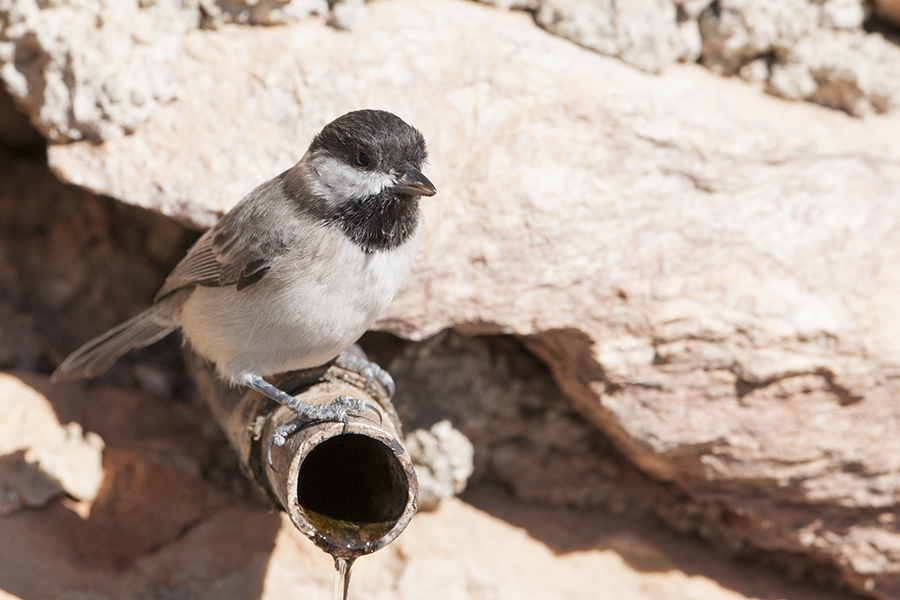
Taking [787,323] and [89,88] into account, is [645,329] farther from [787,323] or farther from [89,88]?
[89,88]

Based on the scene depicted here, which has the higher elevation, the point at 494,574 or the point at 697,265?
the point at 697,265

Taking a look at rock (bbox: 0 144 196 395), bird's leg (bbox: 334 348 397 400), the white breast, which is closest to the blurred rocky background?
bird's leg (bbox: 334 348 397 400)

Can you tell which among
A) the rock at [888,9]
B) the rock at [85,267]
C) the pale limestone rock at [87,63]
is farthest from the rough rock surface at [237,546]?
the rock at [888,9]

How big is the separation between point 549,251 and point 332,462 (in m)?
1.39

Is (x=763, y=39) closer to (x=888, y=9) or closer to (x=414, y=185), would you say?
(x=888, y=9)

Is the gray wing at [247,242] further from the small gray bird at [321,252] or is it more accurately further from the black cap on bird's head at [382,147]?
the black cap on bird's head at [382,147]

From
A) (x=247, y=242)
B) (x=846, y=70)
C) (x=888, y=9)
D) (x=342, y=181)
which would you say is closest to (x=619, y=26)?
(x=846, y=70)

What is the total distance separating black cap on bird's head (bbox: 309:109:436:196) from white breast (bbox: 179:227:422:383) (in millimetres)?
284

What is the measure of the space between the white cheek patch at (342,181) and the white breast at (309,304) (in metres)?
0.15

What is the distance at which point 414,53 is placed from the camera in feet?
12.8

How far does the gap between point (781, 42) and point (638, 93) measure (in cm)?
94

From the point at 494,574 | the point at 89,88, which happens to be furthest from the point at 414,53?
the point at 494,574

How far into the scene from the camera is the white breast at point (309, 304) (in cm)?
300

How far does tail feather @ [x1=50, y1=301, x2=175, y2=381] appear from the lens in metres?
3.93
